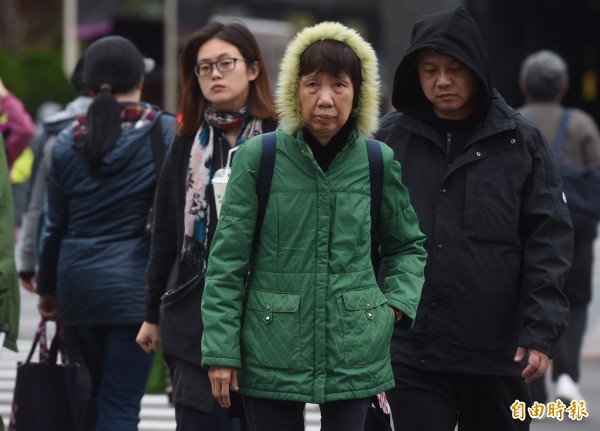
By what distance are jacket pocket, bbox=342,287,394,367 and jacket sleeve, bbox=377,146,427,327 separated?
97mm

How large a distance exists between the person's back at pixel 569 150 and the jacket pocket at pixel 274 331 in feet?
13.3

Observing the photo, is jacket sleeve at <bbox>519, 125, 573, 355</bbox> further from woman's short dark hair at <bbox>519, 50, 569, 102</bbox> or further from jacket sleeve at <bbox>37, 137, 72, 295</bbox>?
woman's short dark hair at <bbox>519, 50, 569, 102</bbox>

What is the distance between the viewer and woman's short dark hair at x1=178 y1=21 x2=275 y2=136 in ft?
17.4

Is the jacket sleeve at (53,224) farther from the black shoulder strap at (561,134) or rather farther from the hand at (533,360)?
the black shoulder strap at (561,134)

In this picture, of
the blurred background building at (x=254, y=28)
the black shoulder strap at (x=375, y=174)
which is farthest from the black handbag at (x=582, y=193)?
the blurred background building at (x=254, y=28)

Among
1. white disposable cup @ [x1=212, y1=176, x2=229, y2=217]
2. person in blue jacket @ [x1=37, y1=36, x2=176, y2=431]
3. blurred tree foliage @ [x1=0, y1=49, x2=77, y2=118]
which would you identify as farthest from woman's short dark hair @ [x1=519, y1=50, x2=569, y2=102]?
blurred tree foliage @ [x1=0, y1=49, x2=77, y2=118]

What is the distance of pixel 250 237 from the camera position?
4.19m

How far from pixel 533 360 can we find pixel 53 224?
2.32 m

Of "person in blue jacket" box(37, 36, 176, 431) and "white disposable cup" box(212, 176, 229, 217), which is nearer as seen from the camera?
"white disposable cup" box(212, 176, 229, 217)

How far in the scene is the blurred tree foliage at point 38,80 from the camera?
82.2ft

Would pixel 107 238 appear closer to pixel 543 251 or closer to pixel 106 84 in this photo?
pixel 106 84

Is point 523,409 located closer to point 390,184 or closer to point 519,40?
point 390,184

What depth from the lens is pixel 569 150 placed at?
8242 millimetres

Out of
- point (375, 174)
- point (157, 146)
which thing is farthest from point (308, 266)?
point (157, 146)
